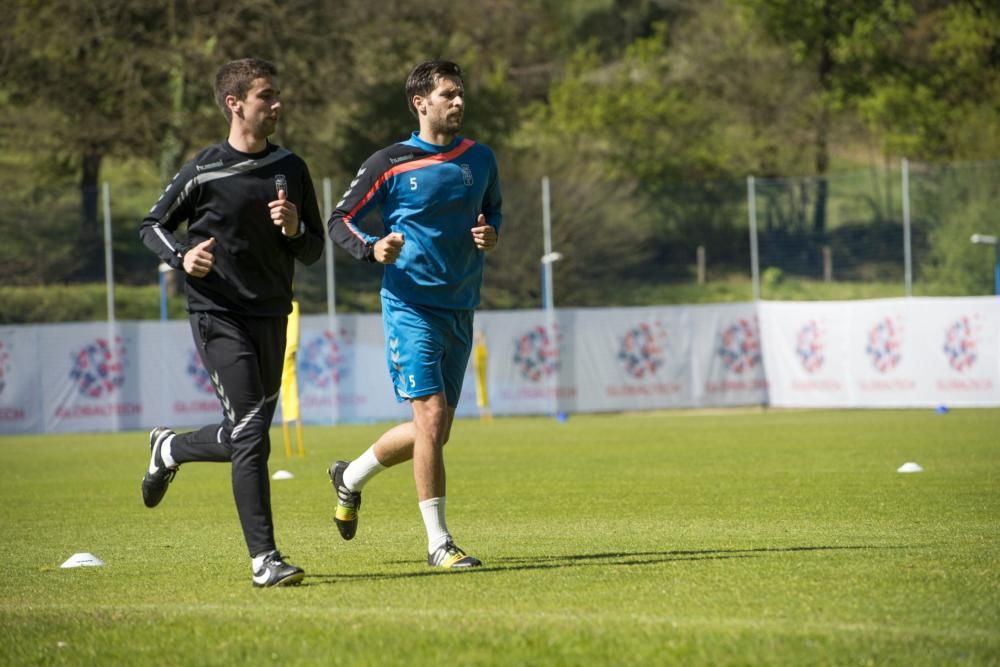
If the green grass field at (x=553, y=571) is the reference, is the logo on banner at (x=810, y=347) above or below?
above

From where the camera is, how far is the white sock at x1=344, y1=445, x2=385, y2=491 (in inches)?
292

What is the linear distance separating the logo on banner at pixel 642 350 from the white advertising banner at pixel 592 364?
3 cm

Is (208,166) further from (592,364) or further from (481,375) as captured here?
(592,364)

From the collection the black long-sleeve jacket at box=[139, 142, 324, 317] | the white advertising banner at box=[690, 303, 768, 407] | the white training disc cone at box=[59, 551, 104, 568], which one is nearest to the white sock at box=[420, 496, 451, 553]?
the black long-sleeve jacket at box=[139, 142, 324, 317]

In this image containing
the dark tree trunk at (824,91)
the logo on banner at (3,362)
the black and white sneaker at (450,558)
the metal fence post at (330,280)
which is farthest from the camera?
the dark tree trunk at (824,91)

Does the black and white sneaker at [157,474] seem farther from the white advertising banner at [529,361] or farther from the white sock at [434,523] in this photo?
the white advertising banner at [529,361]

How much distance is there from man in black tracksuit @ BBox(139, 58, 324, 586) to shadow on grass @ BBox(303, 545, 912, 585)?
0.52 m

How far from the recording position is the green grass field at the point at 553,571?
480 centimetres

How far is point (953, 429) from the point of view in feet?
60.5

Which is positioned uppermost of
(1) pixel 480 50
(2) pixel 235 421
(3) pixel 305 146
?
(1) pixel 480 50

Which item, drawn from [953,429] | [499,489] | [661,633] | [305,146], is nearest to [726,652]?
[661,633]

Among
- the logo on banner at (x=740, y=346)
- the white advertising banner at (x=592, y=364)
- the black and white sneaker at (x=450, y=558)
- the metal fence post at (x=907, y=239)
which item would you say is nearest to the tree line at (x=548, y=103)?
the metal fence post at (x=907, y=239)

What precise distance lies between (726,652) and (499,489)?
7564mm

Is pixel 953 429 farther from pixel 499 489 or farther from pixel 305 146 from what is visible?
pixel 305 146
